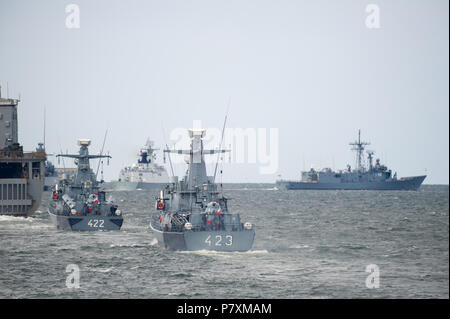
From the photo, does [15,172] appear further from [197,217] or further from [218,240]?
[218,240]

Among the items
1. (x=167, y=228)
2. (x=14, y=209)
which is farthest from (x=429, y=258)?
(x=14, y=209)

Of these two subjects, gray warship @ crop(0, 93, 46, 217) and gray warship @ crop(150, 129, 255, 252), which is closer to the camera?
gray warship @ crop(150, 129, 255, 252)

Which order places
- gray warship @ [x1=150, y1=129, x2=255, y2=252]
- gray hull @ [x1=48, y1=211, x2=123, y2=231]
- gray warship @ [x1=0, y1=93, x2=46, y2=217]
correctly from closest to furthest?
gray warship @ [x1=150, y1=129, x2=255, y2=252], gray hull @ [x1=48, y1=211, x2=123, y2=231], gray warship @ [x1=0, y1=93, x2=46, y2=217]

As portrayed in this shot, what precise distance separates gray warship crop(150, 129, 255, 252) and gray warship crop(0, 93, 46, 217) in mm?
32089

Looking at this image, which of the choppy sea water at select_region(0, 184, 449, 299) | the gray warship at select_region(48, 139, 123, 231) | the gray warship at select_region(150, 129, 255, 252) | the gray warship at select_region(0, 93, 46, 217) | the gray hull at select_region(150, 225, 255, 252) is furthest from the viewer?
the gray warship at select_region(0, 93, 46, 217)

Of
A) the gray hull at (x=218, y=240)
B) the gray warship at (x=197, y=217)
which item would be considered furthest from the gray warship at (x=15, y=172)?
the gray hull at (x=218, y=240)

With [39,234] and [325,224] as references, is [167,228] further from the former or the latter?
[325,224]

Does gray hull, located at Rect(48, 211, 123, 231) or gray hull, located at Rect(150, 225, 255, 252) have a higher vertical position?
Answer: gray hull, located at Rect(150, 225, 255, 252)

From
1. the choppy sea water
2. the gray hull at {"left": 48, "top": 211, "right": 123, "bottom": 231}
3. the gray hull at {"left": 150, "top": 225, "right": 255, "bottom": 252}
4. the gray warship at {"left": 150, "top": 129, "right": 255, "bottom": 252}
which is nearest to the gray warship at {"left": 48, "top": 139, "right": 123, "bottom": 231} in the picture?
the gray hull at {"left": 48, "top": 211, "right": 123, "bottom": 231}

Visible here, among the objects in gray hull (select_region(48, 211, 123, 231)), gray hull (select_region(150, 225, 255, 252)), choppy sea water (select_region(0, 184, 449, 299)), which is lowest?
choppy sea water (select_region(0, 184, 449, 299))

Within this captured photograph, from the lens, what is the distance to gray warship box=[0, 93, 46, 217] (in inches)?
2867

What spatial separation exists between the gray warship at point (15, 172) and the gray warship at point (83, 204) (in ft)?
24.9

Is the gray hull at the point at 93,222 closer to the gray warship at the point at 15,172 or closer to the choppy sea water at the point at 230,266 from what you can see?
the choppy sea water at the point at 230,266

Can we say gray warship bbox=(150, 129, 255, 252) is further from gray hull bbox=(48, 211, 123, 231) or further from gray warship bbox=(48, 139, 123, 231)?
gray warship bbox=(48, 139, 123, 231)
